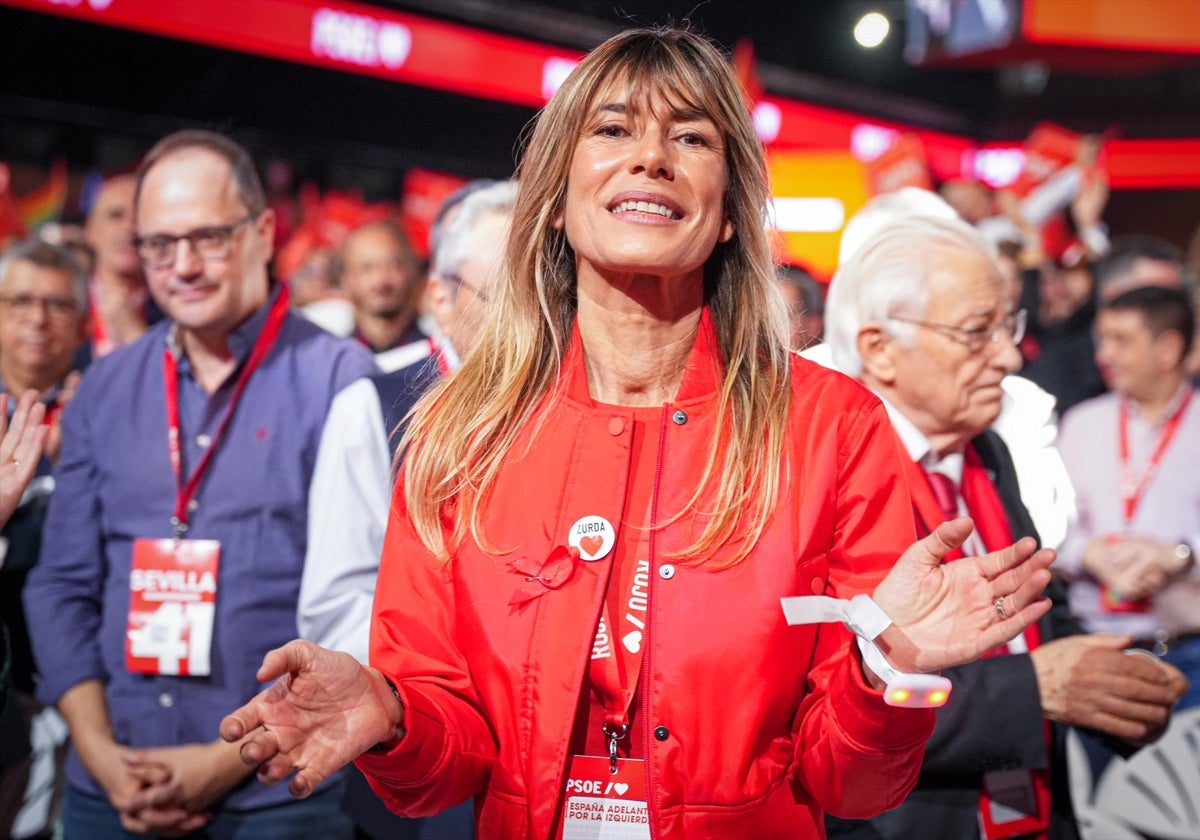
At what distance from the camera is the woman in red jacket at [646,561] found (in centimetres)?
163

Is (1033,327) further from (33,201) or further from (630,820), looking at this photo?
(33,201)

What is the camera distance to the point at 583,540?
5.97 feet

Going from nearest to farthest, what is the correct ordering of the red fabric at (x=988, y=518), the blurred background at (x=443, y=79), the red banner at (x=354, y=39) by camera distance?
1. the red fabric at (x=988, y=518)
2. the red banner at (x=354, y=39)
3. the blurred background at (x=443, y=79)

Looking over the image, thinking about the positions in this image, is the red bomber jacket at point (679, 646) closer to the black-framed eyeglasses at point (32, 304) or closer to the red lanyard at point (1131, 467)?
the black-framed eyeglasses at point (32, 304)

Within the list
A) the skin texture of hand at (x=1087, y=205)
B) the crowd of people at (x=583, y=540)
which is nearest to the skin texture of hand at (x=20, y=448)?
the crowd of people at (x=583, y=540)

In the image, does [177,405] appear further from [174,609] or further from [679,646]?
[679,646]

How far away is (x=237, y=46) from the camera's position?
686cm

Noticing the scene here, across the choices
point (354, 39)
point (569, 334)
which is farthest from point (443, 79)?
point (569, 334)

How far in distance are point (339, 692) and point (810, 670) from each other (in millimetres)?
695

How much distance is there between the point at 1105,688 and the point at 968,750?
1.02ft

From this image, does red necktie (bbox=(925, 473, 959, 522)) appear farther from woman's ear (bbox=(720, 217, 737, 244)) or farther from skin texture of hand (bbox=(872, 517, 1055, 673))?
skin texture of hand (bbox=(872, 517, 1055, 673))

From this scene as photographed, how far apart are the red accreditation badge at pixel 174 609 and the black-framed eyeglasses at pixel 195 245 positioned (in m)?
0.71

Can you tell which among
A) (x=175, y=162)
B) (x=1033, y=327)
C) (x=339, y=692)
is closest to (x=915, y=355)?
(x=339, y=692)

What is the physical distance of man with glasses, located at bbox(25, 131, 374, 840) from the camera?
2.88 meters
